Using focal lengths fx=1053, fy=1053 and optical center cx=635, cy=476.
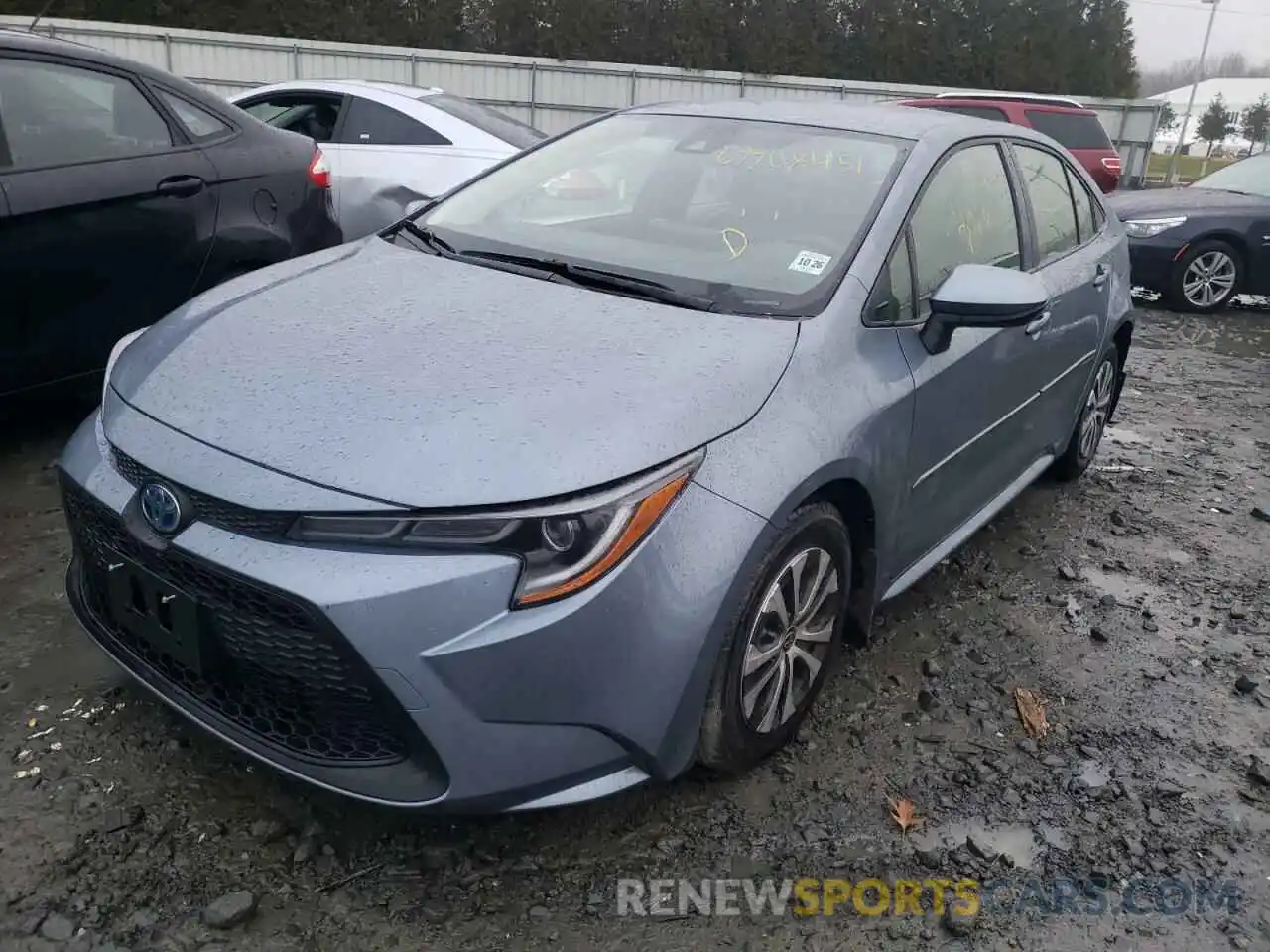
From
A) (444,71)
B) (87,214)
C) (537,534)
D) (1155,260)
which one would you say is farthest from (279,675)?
(444,71)

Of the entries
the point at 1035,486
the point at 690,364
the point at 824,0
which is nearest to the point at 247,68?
the point at 824,0

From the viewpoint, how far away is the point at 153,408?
7.27 ft

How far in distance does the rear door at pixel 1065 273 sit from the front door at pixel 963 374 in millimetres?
159

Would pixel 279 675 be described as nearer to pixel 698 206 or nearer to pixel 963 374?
pixel 698 206

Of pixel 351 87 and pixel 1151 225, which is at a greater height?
pixel 351 87

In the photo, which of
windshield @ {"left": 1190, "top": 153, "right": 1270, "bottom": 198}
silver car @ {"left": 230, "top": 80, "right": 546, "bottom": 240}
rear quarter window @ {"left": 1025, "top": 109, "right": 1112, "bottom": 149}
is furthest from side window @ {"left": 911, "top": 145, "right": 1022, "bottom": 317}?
rear quarter window @ {"left": 1025, "top": 109, "right": 1112, "bottom": 149}

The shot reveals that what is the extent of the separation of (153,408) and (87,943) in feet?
3.43

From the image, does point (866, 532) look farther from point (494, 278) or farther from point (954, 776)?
point (494, 278)

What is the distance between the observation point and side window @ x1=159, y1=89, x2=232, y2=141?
13.8 ft

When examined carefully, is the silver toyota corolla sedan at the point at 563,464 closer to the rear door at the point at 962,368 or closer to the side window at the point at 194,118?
the rear door at the point at 962,368

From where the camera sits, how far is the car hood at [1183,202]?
8938mm

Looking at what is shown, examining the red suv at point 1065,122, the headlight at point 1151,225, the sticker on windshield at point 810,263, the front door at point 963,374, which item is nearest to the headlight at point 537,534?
the sticker on windshield at point 810,263

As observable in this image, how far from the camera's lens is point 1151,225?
8.95 meters

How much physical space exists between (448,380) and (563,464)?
39 cm
